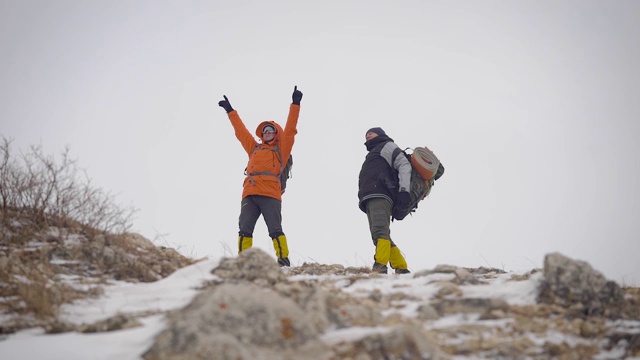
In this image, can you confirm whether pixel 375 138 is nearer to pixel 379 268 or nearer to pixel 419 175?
pixel 419 175

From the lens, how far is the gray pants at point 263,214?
7402 millimetres

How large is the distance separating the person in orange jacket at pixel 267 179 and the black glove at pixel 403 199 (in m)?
1.85

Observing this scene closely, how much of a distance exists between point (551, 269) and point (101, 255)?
438 centimetres

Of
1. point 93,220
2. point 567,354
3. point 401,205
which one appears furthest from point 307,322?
point 401,205

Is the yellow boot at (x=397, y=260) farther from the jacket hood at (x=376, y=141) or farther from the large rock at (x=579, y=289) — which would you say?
the large rock at (x=579, y=289)

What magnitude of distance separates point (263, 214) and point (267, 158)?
37.5 inches

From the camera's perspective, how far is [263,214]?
7492 millimetres

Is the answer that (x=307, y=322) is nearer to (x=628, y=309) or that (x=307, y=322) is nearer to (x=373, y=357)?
(x=373, y=357)

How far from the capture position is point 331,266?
21.6ft

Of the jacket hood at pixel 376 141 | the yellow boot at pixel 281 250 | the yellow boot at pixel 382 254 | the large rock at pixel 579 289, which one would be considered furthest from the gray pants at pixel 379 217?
the large rock at pixel 579 289

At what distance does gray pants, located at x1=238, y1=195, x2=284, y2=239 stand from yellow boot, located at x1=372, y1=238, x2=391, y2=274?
1499 mm

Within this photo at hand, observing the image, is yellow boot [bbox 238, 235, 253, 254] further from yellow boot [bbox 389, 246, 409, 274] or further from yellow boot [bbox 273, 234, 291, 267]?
yellow boot [bbox 389, 246, 409, 274]

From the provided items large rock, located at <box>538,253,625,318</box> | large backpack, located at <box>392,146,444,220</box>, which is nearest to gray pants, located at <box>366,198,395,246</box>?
large backpack, located at <box>392,146,444,220</box>

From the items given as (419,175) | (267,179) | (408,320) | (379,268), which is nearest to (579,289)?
(408,320)
